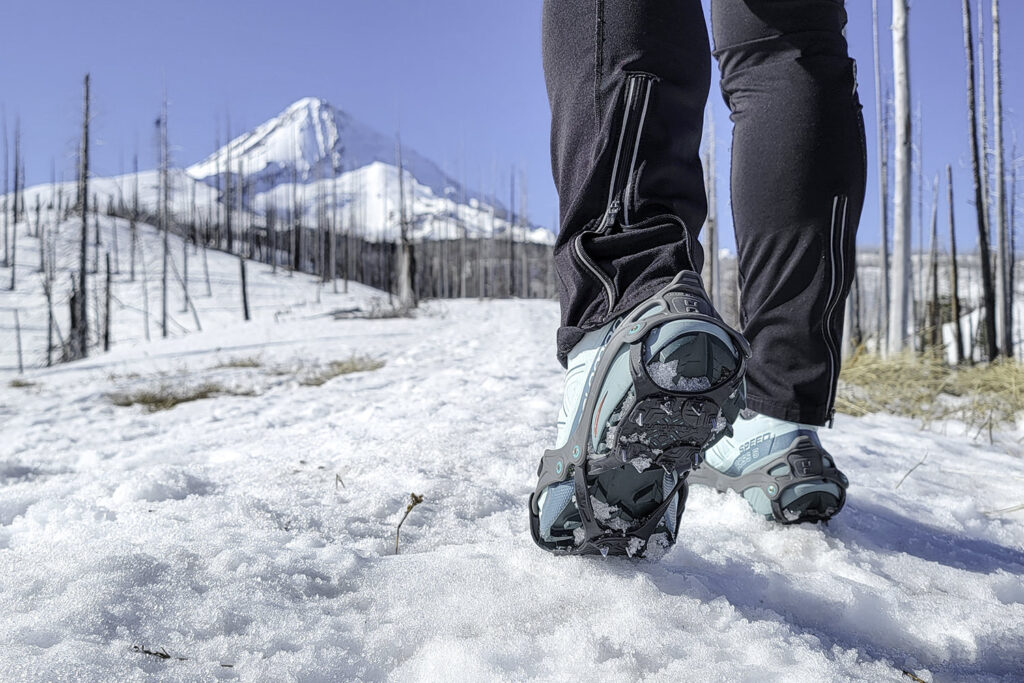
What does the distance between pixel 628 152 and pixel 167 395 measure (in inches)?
127

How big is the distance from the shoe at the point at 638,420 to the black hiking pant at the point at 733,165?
0.05 m

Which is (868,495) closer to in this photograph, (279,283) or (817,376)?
(817,376)

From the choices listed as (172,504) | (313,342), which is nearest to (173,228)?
(313,342)

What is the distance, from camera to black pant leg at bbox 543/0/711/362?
541mm

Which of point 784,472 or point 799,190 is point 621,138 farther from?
point 784,472

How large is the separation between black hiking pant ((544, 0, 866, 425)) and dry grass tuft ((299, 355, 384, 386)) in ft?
8.83

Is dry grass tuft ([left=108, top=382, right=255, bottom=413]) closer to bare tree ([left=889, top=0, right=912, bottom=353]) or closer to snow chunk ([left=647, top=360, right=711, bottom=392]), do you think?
snow chunk ([left=647, top=360, right=711, bottom=392])

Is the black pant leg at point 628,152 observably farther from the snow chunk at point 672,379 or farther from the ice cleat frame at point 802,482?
the ice cleat frame at point 802,482

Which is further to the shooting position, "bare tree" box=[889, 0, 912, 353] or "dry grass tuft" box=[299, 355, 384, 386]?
"bare tree" box=[889, 0, 912, 353]

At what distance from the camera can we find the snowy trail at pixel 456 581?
A: 42cm

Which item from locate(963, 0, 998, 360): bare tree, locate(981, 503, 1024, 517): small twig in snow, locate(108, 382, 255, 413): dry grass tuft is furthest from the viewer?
locate(963, 0, 998, 360): bare tree

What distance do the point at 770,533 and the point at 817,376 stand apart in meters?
0.20

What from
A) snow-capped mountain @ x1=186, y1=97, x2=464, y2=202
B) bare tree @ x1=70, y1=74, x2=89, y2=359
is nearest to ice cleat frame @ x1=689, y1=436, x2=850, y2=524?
bare tree @ x1=70, y1=74, x2=89, y2=359

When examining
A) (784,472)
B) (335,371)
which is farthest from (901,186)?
(784,472)
